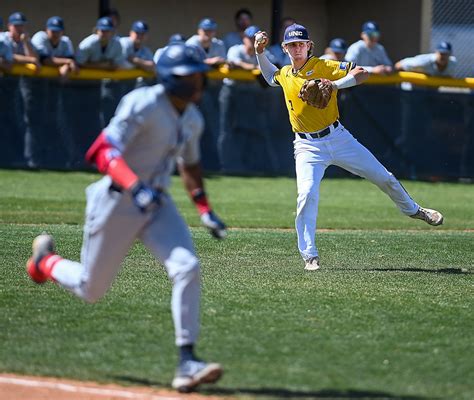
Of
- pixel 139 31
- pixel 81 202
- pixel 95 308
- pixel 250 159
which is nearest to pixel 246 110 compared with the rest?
pixel 250 159

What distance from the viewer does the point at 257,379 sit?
5906 millimetres

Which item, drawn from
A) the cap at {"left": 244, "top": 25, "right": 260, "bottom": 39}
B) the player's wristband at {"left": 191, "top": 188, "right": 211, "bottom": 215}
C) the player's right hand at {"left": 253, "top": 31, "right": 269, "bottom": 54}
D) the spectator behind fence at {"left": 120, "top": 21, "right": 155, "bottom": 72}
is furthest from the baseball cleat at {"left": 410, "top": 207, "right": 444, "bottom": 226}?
the spectator behind fence at {"left": 120, "top": 21, "right": 155, "bottom": 72}

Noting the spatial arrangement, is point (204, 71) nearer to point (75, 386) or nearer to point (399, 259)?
point (75, 386)

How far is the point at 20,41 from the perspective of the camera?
1753 cm

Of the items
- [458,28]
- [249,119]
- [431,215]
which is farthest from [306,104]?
[458,28]

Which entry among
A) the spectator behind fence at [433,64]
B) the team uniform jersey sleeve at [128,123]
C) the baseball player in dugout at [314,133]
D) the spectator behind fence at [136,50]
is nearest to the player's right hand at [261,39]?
the baseball player in dugout at [314,133]

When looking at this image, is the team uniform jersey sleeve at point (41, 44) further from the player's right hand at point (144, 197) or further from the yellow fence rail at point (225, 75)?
the player's right hand at point (144, 197)

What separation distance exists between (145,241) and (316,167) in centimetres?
430

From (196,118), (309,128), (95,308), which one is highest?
(196,118)

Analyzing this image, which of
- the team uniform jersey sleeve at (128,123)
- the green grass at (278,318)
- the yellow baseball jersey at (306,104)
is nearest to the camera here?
the team uniform jersey sleeve at (128,123)

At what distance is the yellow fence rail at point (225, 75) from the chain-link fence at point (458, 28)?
1.70 m

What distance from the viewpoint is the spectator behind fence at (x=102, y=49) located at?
17781 mm

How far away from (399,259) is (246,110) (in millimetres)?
8579

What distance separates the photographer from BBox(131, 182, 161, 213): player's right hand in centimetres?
538
